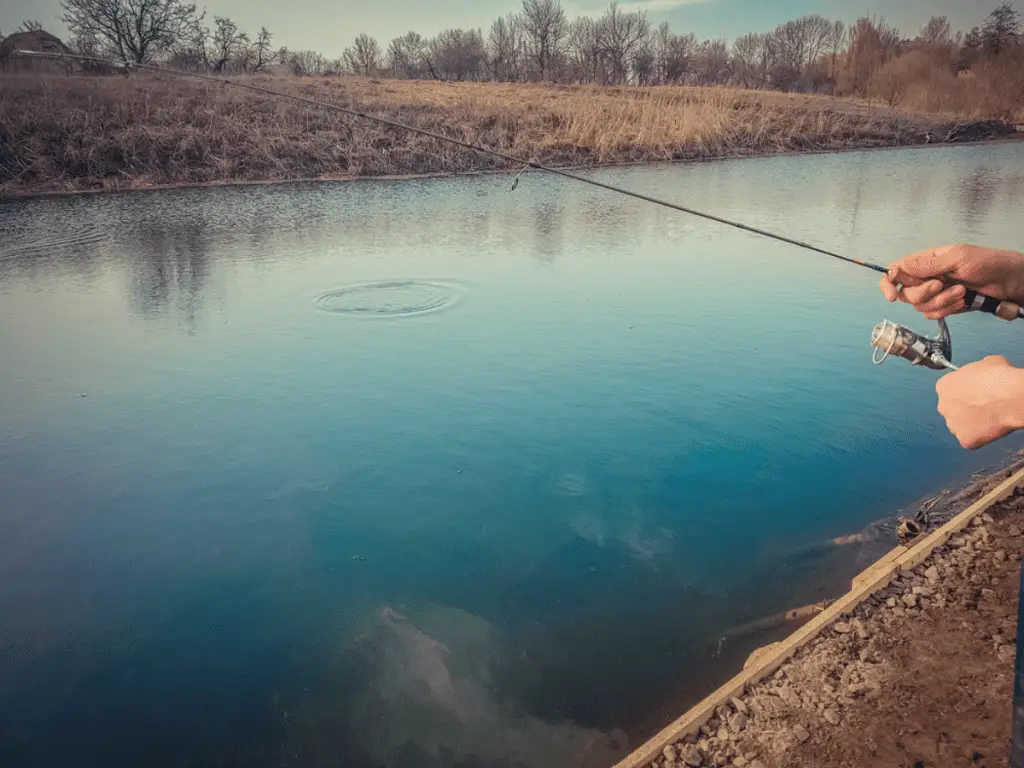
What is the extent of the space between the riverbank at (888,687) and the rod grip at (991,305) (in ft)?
3.24

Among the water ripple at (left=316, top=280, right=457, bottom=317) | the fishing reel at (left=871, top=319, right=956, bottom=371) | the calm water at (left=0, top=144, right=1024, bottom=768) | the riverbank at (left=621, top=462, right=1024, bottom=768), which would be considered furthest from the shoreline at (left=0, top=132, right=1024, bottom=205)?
the riverbank at (left=621, top=462, right=1024, bottom=768)

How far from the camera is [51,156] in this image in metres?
15.2

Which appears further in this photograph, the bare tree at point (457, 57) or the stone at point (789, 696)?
the bare tree at point (457, 57)

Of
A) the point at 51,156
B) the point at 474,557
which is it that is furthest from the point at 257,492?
the point at 51,156

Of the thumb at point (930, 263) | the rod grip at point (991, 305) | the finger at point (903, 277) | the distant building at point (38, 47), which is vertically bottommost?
the rod grip at point (991, 305)

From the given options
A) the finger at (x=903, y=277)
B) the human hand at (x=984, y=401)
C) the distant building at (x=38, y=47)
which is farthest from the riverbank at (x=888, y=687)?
the distant building at (x=38, y=47)

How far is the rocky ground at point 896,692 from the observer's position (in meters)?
1.98

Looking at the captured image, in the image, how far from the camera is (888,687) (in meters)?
2.18

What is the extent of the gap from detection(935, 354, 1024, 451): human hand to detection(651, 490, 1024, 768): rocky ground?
0.93 metres

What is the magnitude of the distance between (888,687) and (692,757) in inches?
27.6

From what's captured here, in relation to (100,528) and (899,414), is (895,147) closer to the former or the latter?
(899,414)

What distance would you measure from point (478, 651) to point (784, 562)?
1470 millimetres

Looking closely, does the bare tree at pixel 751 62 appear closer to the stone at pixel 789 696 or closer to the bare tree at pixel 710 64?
the bare tree at pixel 710 64

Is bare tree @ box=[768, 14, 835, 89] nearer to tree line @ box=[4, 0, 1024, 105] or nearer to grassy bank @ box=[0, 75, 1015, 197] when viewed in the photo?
tree line @ box=[4, 0, 1024, 105]
